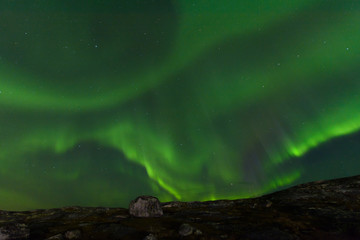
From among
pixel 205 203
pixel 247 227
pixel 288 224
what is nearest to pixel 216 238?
pixel 247 227

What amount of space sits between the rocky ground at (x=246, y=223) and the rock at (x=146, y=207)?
9 cm

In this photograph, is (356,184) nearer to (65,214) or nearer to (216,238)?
(216,238)

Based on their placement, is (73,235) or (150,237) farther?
(73,235)

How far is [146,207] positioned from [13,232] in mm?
5106

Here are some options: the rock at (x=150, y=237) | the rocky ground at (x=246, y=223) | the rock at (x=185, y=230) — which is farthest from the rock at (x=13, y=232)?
the rock at (x=185, y=230)

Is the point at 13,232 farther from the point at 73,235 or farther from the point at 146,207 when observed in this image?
the point at 146,207

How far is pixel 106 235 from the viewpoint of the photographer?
8.72m

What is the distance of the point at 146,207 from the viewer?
38.6 feet

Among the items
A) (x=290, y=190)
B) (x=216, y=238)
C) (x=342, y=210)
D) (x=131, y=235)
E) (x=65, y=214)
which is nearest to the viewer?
(x=216, y=238)

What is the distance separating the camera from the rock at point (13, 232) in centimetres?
850

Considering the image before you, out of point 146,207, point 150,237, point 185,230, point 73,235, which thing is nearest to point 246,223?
point 185,230

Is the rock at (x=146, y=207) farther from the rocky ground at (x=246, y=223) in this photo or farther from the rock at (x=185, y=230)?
the rock at (x=185, y=230)

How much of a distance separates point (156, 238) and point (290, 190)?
9899 millimetres

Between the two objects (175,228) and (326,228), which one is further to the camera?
(175,228)
